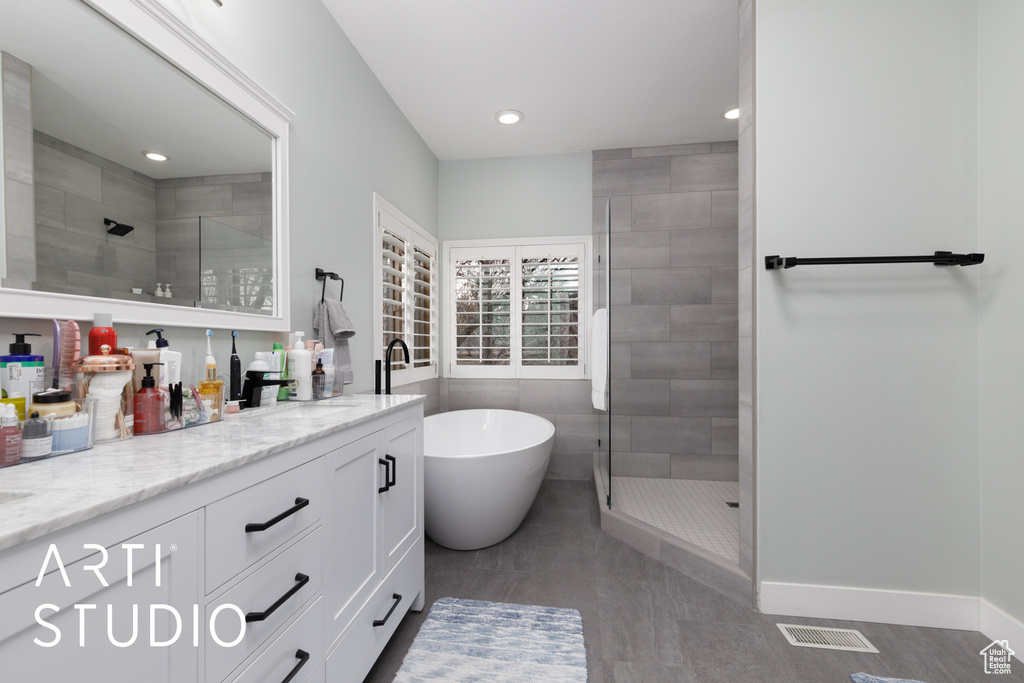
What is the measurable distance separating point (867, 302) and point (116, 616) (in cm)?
232

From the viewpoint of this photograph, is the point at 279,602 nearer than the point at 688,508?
Yes

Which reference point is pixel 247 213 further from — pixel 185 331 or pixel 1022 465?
pixel 1022 465

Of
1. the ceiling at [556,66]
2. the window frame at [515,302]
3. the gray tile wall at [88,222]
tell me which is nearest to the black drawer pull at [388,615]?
the gray tile wall at [88,222]

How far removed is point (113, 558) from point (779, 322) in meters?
2.04

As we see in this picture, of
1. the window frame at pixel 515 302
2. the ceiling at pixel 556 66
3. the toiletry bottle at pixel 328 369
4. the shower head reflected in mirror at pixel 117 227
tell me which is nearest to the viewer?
the shower head reflected in mirror at pixel 117 227

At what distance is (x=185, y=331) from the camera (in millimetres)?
1366

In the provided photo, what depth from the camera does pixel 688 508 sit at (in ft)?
9.07

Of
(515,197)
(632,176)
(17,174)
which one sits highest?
(632,176)

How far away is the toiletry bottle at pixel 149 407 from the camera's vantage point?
106 cm

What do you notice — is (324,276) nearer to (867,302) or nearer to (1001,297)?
(867,302)

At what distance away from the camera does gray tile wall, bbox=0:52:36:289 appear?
0.92 metres

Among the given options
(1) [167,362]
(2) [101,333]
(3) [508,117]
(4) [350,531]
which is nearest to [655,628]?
(4) [350,531]

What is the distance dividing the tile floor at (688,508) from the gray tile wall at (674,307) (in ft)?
0.58

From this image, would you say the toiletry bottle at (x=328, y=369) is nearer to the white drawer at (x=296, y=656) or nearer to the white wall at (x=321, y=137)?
the white wall at (x=321, y=137)
